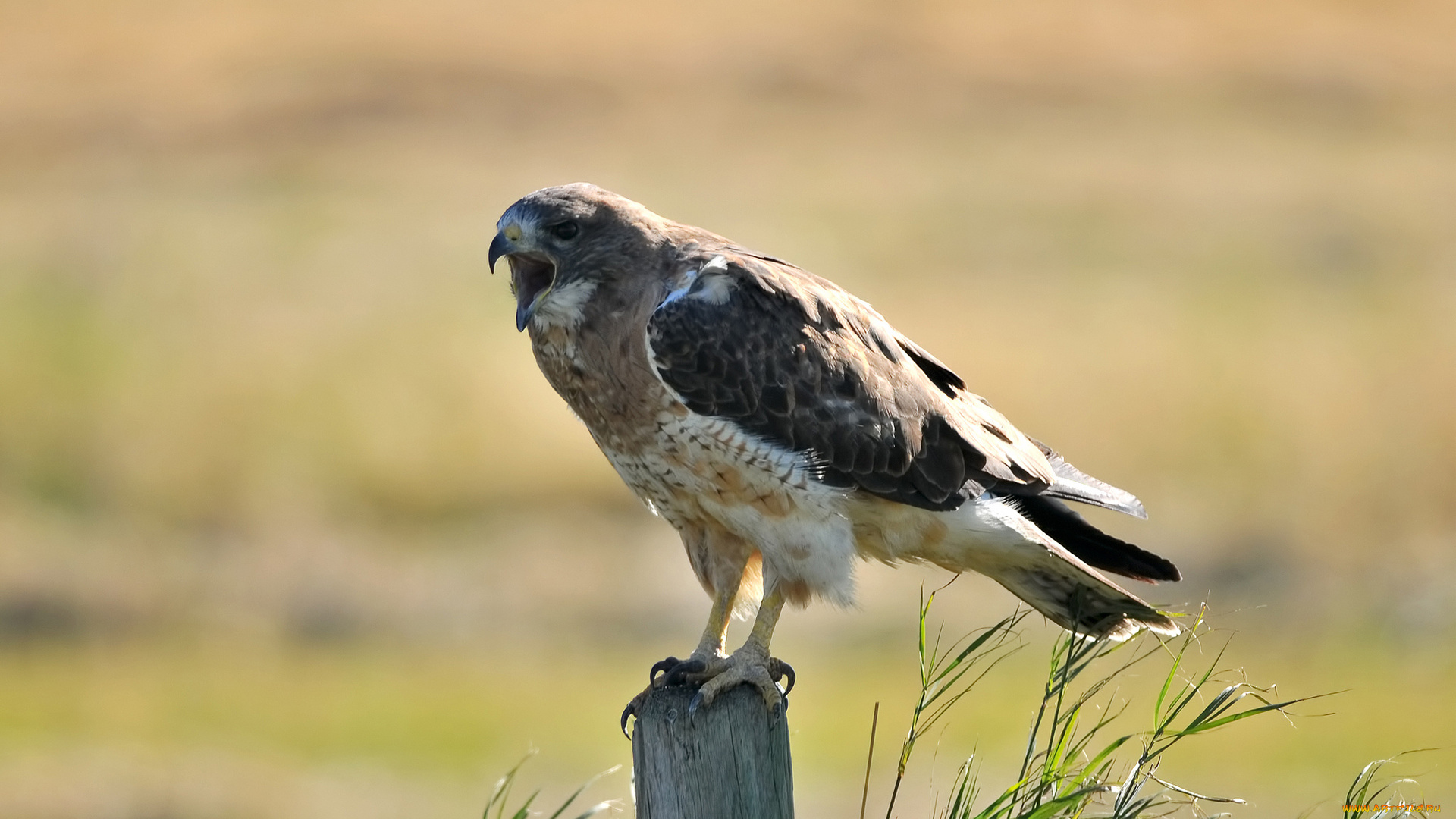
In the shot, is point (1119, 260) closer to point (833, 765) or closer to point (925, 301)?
point (925, 301)

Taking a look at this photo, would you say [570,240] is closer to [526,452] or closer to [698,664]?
[698,664]

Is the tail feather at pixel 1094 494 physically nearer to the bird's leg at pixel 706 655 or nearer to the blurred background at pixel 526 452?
the bird's leg at pixel 706 655

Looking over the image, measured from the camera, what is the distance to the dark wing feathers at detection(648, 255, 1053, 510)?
4863 millimetres

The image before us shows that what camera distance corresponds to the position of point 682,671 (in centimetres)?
471

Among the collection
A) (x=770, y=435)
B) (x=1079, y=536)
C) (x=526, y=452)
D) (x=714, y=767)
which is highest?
(x=526, y=452)

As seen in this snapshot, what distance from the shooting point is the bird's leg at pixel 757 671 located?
4.50 meters

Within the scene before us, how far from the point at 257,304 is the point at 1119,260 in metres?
13.0

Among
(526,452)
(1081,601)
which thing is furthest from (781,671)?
(526,452)

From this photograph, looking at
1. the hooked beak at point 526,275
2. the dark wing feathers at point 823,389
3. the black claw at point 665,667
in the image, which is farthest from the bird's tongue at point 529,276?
the black claw at point 665,667

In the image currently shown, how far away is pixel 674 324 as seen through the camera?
192 inches

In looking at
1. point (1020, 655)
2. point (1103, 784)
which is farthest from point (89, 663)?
point (1103, 784)

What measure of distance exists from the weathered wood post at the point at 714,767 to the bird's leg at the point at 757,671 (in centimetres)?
25

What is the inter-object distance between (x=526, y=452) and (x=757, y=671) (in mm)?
14381

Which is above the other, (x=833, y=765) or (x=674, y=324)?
(x=833, y=765)
